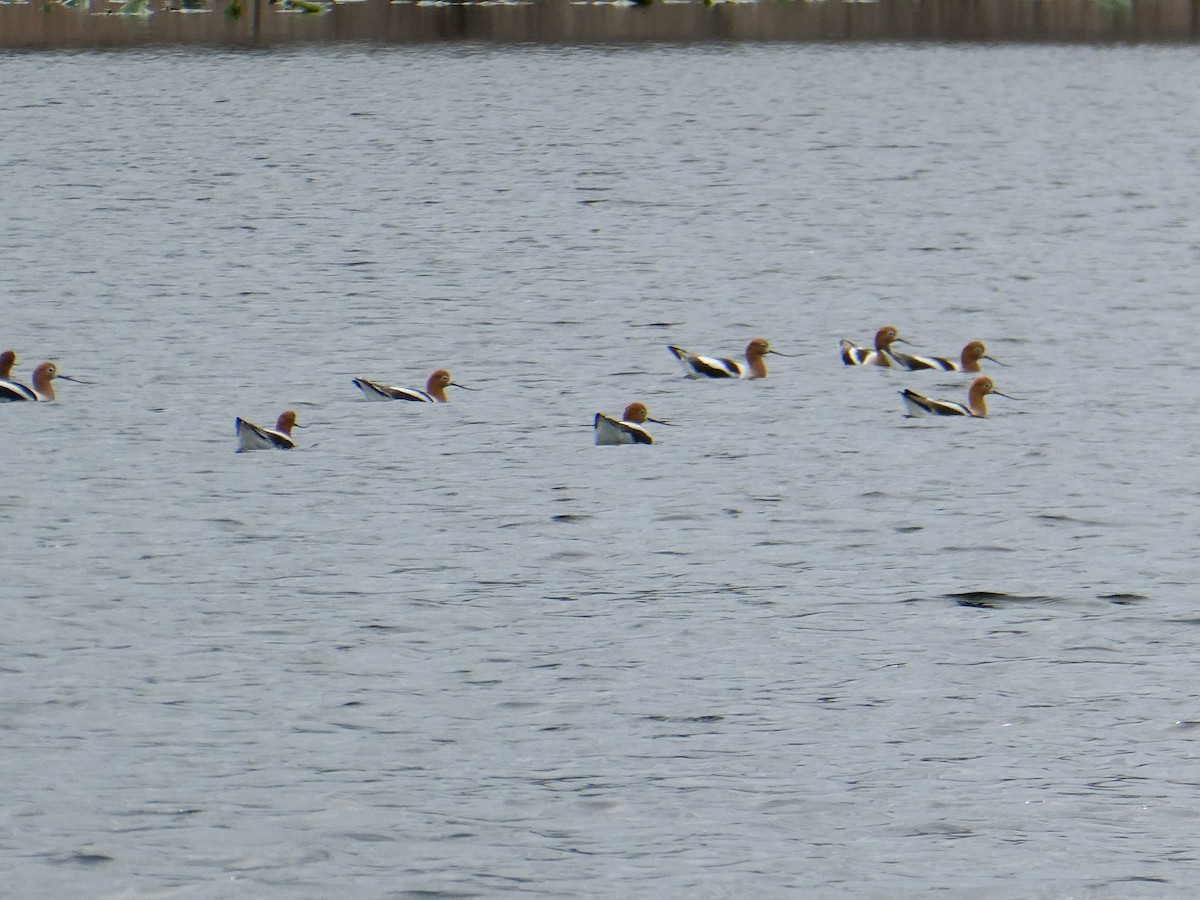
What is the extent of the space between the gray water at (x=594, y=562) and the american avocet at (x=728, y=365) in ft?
0.72

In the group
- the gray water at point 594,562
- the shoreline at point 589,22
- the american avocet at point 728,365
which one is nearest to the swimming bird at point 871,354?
the gray water at point 594,562

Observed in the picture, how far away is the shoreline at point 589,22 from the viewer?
284ft

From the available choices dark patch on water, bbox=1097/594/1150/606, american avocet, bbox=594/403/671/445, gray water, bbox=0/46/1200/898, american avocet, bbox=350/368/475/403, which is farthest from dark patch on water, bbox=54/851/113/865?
american avocet, bbox=350/368/475/403

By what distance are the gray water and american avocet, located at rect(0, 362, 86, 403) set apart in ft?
0.50

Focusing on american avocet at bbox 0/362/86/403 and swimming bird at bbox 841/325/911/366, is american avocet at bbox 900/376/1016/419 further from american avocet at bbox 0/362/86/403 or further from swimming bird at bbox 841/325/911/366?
american avocet at bbox 0/362/86/403

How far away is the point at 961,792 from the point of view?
12570 millimetres

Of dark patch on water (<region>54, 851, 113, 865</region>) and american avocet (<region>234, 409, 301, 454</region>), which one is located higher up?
american avocet (<region>234, 409, 301, 454</region>)

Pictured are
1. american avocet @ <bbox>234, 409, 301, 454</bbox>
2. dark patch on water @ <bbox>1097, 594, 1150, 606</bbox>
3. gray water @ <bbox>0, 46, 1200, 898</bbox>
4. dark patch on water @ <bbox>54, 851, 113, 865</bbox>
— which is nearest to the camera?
dark patch on water @ <bbox>54, 851, 113, 865</bbox>

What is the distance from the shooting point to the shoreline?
86.6 meters

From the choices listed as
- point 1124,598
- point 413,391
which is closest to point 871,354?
point 413,391

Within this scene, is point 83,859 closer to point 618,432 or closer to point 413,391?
point 618,432

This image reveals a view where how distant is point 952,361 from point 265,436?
9.06 metres

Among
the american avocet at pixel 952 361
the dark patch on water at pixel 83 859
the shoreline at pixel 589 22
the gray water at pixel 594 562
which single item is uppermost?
the shoreline at pixel 589 22

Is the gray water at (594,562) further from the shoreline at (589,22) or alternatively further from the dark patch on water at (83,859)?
the shoreline at (589,22)
